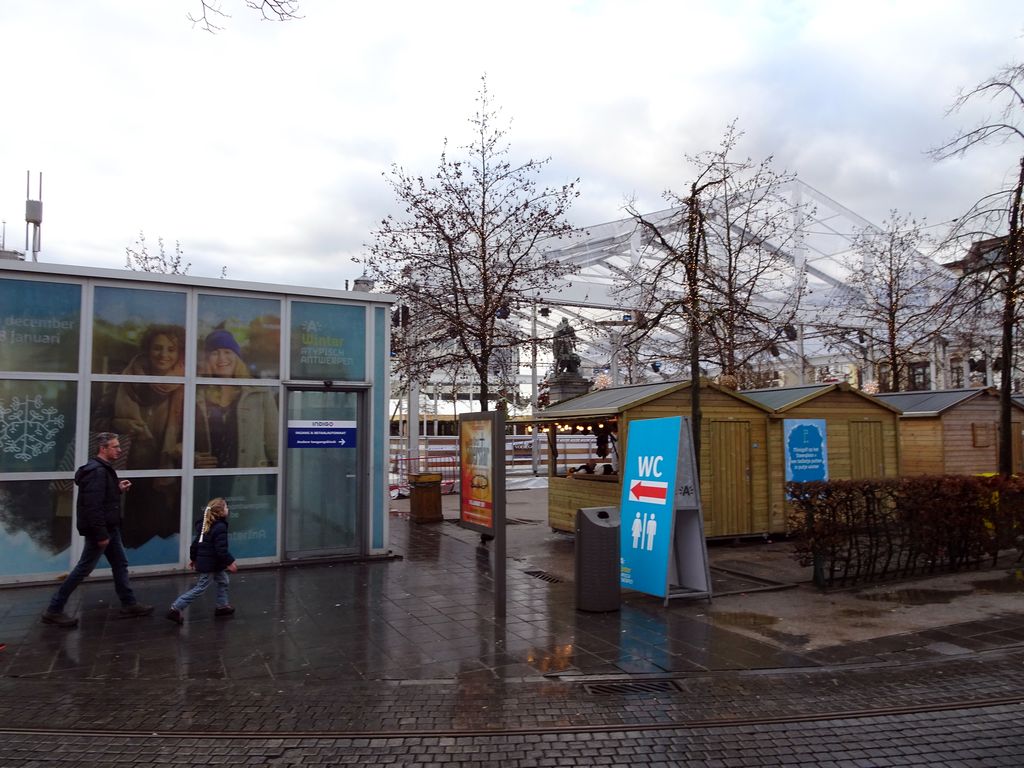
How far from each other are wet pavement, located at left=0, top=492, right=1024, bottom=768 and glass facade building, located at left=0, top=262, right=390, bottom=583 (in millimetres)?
1066

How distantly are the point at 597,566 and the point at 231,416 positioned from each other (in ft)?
17.0

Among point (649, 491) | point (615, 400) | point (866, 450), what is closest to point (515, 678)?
point (649, 491)

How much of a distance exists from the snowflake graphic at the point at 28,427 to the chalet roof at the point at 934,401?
13705mm

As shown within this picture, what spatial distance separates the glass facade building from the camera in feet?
29.1

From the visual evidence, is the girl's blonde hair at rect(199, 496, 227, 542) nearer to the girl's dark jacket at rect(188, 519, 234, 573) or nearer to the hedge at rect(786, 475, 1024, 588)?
the girl's dark jacket at rect(188, 519, 234, 573)

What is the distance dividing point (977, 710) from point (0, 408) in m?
9.78

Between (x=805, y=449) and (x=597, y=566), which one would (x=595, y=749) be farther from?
(x=805, y=449)

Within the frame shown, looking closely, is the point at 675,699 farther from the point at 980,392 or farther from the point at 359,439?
the point at 980,392

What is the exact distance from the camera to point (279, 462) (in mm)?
10039

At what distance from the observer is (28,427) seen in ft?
29.0

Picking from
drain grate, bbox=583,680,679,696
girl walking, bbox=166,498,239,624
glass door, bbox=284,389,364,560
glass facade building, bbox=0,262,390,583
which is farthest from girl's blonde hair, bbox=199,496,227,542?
drain grate, bbox=583,680,679,696

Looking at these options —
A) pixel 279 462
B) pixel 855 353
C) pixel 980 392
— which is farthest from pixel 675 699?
pixel 855 353

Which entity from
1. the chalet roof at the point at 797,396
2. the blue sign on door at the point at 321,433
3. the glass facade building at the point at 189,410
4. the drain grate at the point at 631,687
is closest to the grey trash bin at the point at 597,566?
the drain grate at the point at 631,687

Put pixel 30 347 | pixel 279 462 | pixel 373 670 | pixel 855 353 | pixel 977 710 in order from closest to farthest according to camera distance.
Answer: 1. pixel 977 710
2. pixel 373 670
3. pixel 30 347
4. pixel 279 462
5. pixel 855 353
